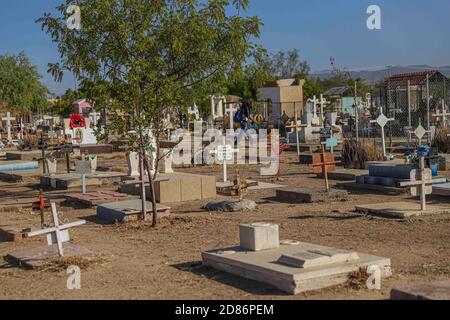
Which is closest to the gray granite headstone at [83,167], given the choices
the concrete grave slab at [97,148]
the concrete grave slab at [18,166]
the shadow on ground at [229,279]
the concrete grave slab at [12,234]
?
the concrete grave slab at [12,234]

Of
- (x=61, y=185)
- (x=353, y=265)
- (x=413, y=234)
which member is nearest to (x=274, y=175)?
(x=61, y=185)

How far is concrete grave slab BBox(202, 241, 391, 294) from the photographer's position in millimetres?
7320

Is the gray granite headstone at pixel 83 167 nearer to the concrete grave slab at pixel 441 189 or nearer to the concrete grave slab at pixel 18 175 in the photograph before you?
the concrete grave slab at pixel 18 175

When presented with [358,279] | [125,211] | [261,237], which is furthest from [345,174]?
[358,279]

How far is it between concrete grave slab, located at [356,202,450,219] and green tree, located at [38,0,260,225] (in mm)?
3727

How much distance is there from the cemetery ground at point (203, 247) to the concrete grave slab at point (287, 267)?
0.09 metres

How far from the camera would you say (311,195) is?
1482cm

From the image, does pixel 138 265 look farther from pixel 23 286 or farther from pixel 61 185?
pixel 61 185

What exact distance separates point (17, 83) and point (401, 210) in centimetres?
5450

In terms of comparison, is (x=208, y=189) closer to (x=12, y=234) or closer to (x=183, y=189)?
(x=183, y=189)

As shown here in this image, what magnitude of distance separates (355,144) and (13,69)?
47.6 meters

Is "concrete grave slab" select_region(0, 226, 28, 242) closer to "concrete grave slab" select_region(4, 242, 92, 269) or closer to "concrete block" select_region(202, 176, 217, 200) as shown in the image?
"concrete grave slab" select_region(4, 242, 92, 269)

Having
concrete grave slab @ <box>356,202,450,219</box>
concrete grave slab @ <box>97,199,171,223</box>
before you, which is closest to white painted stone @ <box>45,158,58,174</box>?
concrete grave slab @ <box>97,199,171,223</box>

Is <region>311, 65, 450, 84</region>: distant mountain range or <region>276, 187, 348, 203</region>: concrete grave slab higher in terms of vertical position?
<region>311, 65, 450, 84</region>: distant mountain range
